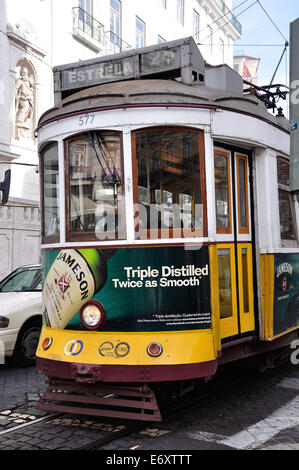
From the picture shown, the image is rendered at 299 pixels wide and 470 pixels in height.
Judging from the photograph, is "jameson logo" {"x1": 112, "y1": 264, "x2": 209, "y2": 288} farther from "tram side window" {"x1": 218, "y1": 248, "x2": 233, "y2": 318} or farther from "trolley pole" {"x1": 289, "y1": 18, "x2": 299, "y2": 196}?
"trolley pole" {"x1": 289, "y1": 18, "x2": 299, "y2": 196}

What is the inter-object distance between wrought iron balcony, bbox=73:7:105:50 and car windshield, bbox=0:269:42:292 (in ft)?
47.5

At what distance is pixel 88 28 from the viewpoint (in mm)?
22016

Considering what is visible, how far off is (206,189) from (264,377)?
314cm

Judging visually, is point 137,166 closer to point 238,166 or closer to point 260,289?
point 238,166

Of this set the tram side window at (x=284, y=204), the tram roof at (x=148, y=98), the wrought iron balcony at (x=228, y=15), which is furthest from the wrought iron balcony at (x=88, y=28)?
the tram roof at (x=148, y=98)

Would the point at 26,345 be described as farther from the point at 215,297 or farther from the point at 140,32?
the point at 140,32

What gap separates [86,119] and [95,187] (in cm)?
67

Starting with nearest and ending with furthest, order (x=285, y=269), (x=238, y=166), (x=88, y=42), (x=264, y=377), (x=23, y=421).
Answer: (x=23, y=421) → (x=238, y=166) → (x=285, y=269) → (x=264, y=377) → (x=88, y=42)

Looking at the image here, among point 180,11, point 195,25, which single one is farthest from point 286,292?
point 195,25

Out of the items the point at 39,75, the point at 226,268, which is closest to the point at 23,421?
the point at 226,268

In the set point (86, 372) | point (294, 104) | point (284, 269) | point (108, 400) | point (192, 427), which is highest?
point (294, 104)

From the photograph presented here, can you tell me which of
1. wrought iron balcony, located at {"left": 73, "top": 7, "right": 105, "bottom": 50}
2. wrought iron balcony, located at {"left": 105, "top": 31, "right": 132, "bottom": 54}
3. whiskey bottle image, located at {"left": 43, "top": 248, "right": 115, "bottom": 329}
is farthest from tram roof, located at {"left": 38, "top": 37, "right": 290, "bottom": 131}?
wrought iron balcony, located at {"left": 105, "top": 31, "right": 132, "bottom": 54}

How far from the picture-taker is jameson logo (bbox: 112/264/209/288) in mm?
4965

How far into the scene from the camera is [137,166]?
5125mm
